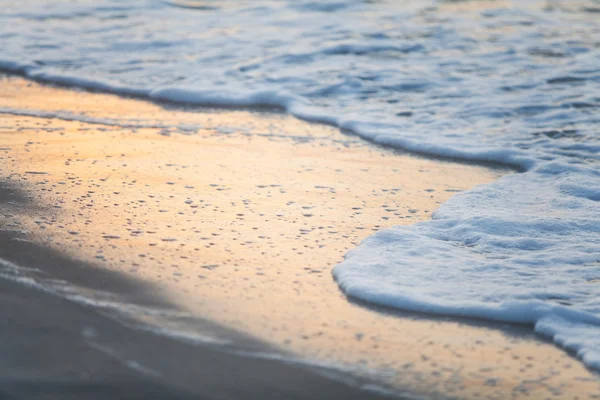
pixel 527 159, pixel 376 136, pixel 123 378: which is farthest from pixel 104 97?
pixel 123 378

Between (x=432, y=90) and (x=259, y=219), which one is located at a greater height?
(x=432, y=90)

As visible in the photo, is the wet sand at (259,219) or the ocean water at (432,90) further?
the ocean water at (432,90)

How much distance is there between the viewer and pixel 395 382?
2094 millimetres

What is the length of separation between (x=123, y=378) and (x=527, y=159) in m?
2.99

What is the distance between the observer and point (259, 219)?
327 cm

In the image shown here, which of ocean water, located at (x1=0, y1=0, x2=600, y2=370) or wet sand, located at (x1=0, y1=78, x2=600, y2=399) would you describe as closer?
wet sand, located at (x1=0, y1=78, x2=600, y2=399)

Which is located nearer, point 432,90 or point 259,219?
point 259,219

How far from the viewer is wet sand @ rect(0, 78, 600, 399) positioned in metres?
2.24

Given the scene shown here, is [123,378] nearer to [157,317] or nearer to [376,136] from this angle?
[157,317]

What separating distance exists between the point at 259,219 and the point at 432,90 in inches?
116

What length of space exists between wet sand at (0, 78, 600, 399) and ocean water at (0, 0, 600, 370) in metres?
0.16

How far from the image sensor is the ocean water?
275cm

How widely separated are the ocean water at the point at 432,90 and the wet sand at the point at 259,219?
157mm

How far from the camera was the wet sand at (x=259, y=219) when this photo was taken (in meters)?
2.24
